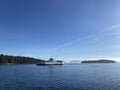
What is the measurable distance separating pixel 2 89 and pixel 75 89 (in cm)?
2243

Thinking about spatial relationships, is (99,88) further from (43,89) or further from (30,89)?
(30,89)

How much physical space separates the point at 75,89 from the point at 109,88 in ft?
36.0

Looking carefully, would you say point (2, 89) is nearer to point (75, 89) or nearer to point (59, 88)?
point (59, 88)

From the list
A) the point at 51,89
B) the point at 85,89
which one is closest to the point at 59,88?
the point at 51,89

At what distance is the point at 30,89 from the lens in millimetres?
49875

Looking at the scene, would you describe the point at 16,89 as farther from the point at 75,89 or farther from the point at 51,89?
the point at 75,89

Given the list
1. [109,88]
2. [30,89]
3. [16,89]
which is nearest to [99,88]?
[109,88]

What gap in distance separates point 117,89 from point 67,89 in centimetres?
1518

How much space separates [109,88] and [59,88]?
15779 mm

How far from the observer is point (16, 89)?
49.8 m

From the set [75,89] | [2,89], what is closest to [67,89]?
[75,89]

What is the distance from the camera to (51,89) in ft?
166

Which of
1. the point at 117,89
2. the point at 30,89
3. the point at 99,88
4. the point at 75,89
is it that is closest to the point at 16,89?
the point at 30,89

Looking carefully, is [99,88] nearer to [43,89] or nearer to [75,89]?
[75,89]
